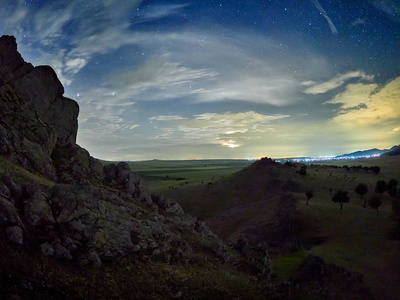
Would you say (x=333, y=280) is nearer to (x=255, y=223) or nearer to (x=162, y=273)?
(x=162, y=273)

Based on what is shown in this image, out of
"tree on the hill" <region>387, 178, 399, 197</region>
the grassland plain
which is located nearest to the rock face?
the grassland plain

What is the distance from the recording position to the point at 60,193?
21328 mm

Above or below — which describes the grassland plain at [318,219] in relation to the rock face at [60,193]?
below

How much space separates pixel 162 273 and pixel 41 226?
32.0ft

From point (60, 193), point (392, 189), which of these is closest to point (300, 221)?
point (392, 189)

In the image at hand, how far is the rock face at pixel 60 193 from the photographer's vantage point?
18.3m

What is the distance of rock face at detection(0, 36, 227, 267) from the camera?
18344mm

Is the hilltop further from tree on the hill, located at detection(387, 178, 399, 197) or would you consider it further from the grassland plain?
tree on the hill, located at detection(387, 178, 399, 197)

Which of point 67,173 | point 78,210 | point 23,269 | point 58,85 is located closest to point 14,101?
point 67,173

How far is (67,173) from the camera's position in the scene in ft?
104

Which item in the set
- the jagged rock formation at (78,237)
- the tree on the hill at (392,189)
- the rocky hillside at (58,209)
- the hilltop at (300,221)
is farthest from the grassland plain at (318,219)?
the jagged rock formation at (78,237)

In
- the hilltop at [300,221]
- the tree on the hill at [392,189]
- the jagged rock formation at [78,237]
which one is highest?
the jagged rock formation at [78,237]

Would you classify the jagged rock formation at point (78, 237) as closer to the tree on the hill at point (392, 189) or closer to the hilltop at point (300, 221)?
the hilltop at point (300, 221)

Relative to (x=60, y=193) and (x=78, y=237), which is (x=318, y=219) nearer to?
(x=78, y=237)
